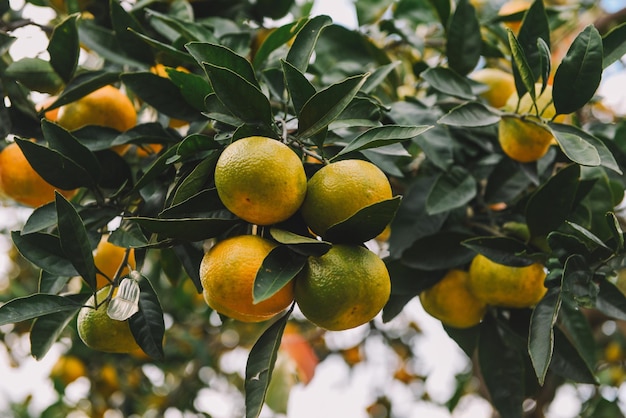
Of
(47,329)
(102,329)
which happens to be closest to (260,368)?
(102,329)

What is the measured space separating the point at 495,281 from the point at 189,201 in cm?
56

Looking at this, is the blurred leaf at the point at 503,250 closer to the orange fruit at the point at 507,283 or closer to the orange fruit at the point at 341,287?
the orange fruit at the point at 507,283

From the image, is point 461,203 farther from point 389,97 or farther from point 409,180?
point 389,97

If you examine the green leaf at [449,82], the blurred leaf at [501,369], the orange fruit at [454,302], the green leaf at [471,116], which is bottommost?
the blurred leaf at [501,369]

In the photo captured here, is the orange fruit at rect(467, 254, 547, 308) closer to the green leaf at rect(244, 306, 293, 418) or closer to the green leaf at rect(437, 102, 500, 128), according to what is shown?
the green leaf at rect(437, 102, 500, 128)

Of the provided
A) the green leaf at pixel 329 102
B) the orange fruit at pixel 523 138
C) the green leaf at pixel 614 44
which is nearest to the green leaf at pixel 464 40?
the orange fruit at pixel 523 138

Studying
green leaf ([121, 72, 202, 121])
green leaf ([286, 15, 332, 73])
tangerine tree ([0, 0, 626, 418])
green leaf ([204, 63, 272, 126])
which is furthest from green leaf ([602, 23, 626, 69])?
green leaf ([121, 72, 202, 121])

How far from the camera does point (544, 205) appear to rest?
43.3 inches

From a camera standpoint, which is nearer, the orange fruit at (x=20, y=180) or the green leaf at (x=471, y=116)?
the green leaf at (x=471, y=116)

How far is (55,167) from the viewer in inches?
40.5

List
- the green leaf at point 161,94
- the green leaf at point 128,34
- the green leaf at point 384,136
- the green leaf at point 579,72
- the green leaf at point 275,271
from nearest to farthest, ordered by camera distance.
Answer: the green leaf at point 275,271 → the green leaf at point 384,136 → the green leaf at point 579,72 → the green leaf at point 161,94 → the green leaf at point 128,34

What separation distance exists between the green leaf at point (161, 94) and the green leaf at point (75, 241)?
271 millimetres

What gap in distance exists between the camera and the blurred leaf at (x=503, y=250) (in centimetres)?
108

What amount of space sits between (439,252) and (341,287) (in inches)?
16.6
